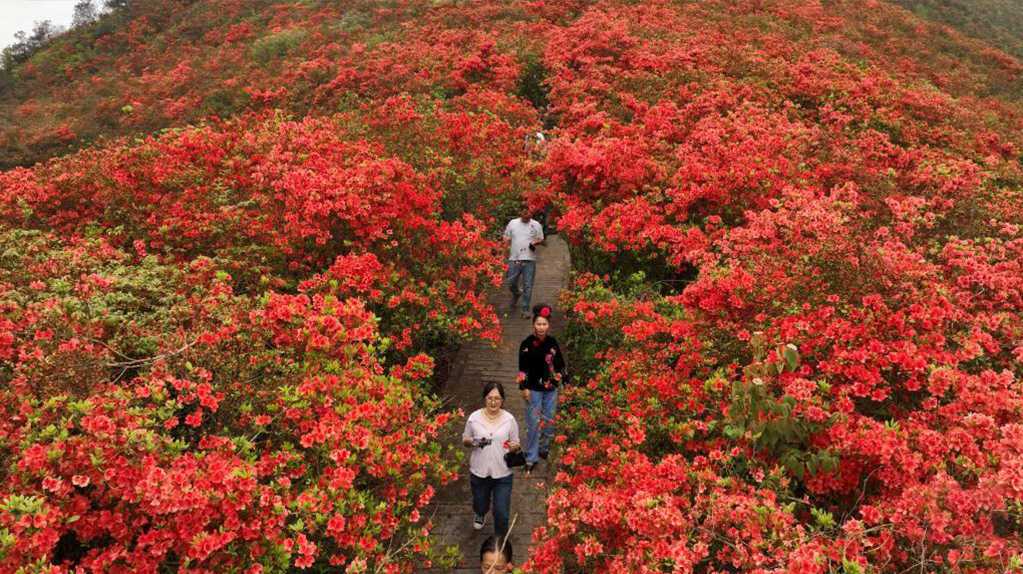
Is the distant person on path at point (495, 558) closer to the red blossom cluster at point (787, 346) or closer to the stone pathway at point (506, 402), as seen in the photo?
the stone pathway at point (506, 402)

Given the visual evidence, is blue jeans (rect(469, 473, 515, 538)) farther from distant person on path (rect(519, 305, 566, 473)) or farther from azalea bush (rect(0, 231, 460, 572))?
distant person on path (rect(519, 305, 566, 473))

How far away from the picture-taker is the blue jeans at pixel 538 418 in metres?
6.36

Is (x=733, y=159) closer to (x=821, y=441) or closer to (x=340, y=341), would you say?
(x=821, y=441)

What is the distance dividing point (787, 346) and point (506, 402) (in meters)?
4.21

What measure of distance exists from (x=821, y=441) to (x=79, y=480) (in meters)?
5.09

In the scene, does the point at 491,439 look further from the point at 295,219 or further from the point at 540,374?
the point at 295,219

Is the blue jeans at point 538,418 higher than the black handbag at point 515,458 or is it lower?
lower

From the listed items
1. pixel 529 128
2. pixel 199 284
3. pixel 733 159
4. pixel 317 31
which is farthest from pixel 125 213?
pixel 317 31

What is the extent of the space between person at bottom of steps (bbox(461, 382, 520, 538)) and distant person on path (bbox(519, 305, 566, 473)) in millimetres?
792

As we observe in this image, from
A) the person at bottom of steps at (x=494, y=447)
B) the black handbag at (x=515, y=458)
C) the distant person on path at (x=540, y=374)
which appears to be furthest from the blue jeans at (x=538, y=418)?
the black handbag at (x=515, y=458)

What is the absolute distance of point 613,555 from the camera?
4.19 m

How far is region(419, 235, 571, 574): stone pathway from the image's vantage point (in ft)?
19.6

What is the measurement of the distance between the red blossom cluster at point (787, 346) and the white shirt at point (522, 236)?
555 millimetres

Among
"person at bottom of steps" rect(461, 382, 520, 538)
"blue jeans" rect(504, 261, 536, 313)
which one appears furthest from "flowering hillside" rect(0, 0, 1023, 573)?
"blue jeans" rect(504, 261, 536, 313)
